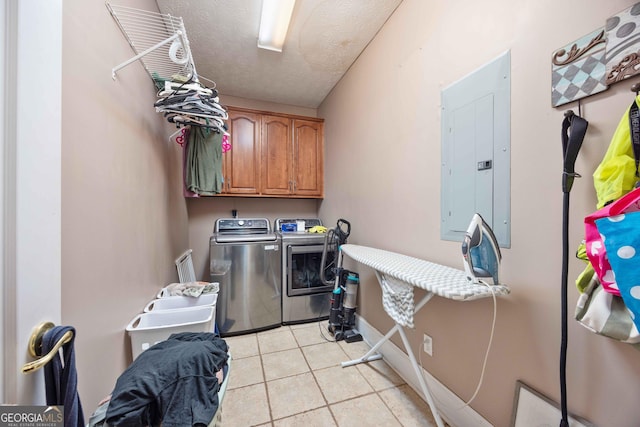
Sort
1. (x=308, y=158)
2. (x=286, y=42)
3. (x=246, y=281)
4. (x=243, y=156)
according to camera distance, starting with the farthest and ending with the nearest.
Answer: (x=308, y=158)
(x=243, y=156)
(x=246, y=281)
(x=286, y=42)

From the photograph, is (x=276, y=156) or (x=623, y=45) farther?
(x=276, y=156)

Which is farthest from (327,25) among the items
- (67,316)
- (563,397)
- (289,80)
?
(563,397)

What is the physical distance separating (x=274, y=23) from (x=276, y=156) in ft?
4.93

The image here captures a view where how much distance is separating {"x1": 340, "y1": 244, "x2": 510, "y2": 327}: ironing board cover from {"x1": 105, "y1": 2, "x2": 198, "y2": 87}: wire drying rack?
165cm

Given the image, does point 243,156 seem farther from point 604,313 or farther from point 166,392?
point 604,313

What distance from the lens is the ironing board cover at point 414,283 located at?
98cm

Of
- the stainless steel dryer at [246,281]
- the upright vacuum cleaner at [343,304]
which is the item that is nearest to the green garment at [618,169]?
the upright vacuum cleaner at [343,304]

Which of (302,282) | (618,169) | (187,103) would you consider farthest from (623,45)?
(302,282)

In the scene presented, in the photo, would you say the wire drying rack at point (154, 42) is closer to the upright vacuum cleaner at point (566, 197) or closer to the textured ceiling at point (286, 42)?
the textured ceiling at point (286, 42)

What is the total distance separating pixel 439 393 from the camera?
1430 mm

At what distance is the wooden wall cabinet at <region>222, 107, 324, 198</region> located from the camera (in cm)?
297

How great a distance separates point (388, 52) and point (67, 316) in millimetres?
2475

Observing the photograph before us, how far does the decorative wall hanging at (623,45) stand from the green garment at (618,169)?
6.9 inches

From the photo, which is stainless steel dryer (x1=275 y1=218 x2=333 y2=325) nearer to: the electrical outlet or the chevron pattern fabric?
the chevron pattern fabric
